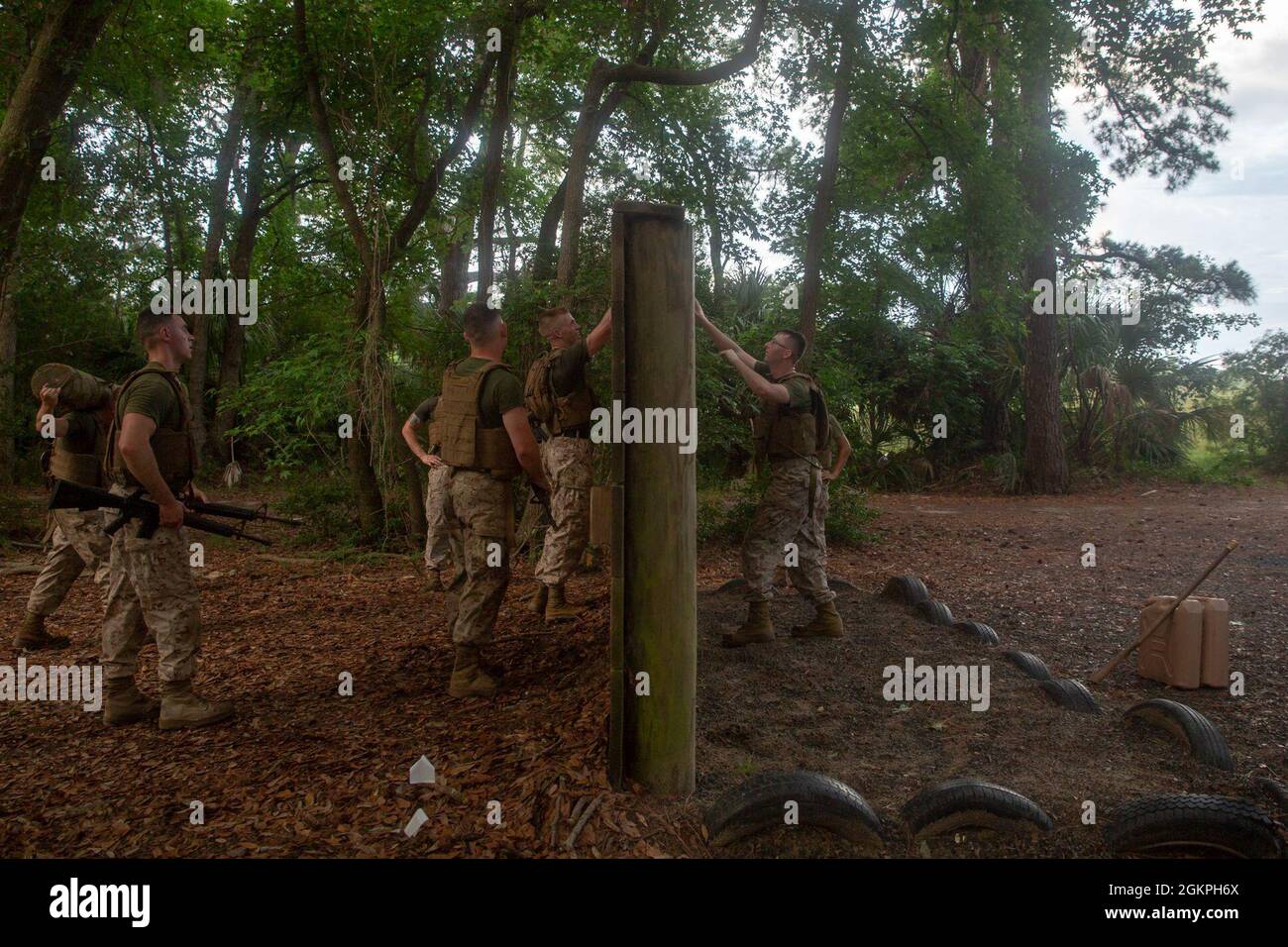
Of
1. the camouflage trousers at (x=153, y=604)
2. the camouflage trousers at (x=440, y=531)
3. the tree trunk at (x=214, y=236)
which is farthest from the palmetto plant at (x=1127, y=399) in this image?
the tree trunk at (x=214, y=236)

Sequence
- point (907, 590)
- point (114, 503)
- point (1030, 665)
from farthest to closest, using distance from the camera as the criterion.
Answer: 1. point (907, 590)
2. point (1030, 665)
3. point (114, 503)

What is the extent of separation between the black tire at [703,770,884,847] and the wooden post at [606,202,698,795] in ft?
1.18

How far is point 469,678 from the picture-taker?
492 centimetres

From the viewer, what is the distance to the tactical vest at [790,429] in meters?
6.06

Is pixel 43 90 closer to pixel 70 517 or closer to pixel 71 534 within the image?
pixel 70 517

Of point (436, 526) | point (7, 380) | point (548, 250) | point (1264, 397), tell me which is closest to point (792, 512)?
point (436, 526)

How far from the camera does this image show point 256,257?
2262 cm

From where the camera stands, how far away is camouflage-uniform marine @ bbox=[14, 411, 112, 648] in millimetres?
6125

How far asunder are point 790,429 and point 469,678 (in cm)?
267

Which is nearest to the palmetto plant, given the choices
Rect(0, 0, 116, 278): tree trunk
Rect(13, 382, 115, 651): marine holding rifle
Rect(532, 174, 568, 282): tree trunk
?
Rect(532, 174, 568, 282): tree trunk

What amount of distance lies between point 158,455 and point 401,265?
644cm

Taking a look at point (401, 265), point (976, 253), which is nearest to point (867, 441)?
point (976, 253)

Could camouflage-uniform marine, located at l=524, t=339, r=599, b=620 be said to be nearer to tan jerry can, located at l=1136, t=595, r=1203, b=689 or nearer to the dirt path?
the dirt path
